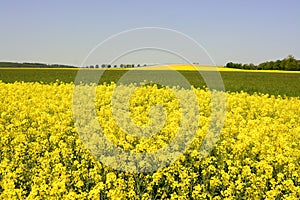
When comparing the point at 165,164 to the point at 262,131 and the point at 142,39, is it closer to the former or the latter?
the point at 262,131

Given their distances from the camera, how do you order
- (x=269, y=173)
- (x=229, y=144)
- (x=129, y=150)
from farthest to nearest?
(x=229, y=144) → (x=129, y=150) → (x=269, y=173)

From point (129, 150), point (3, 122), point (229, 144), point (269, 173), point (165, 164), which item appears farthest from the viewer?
point (3, 122)

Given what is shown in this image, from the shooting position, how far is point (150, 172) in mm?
6059

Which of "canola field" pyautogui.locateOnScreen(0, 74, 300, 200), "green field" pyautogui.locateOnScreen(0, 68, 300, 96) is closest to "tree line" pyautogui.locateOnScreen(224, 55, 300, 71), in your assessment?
"green field" pyautogui.locateOnScreen(0, 68, 300, 96)

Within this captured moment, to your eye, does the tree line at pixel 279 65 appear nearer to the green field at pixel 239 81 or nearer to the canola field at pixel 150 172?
the green field at pixel 239 81

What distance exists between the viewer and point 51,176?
18.8ft

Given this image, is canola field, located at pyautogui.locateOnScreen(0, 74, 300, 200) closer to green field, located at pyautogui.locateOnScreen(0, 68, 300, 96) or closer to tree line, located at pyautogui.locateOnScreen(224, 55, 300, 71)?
green field, located at pyautogui.locateOnScreen(0, 68, 300, 96)

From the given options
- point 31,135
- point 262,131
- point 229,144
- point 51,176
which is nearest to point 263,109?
point 262,131

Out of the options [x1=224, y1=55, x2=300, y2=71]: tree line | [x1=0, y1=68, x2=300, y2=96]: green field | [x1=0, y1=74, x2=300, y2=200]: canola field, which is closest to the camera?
[x1=0, y1=74, x2=300, y2=200]: canola field

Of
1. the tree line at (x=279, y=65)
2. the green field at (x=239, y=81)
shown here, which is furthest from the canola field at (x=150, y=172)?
the tree line at (x=279, y=65)

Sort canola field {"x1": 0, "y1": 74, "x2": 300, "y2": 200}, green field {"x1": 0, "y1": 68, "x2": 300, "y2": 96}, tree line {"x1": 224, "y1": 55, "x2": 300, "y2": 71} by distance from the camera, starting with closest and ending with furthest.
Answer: canola field {"x1": 0, "y1": 74, "x2": 300, "y2": 200}, green field {"x1": 0, "y1": 68, "x2": 300, "y2": 96}, tree line {"x1": 224, "y1": 55, "x2": 300, "y2": 71}

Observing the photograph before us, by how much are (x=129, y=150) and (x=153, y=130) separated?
1276 mm

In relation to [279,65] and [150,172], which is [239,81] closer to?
[150,172]

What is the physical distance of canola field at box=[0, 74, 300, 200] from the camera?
17.3 ft
